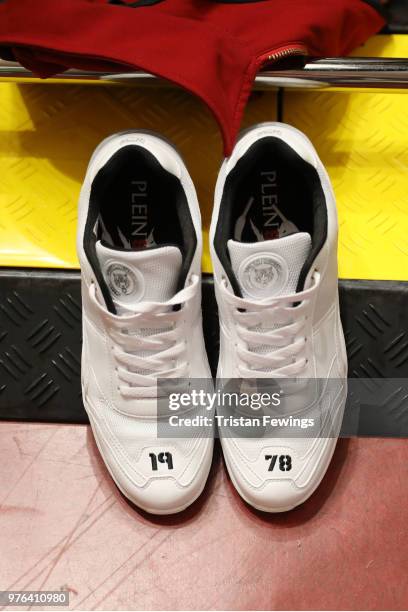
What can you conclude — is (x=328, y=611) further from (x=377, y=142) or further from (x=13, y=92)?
(x=13, y=92)

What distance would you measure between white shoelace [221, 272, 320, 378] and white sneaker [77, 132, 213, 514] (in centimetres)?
6

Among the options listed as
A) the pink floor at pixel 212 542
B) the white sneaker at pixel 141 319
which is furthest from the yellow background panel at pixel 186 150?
the pink floor at pixel 212 542

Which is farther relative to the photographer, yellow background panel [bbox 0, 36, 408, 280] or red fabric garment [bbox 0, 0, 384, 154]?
yellow background panel [bbox 0, 36, 408, 280]

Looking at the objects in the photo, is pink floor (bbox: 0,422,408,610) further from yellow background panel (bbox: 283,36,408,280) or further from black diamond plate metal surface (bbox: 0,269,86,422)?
yellow background panel (bbox: 283,36,408,280)

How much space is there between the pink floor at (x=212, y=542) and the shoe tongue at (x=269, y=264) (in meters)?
0.23

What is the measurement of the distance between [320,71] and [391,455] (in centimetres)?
50

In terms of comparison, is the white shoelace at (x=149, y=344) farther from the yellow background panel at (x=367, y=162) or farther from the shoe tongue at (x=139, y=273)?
the yellow background panel at (x=367, y=162)

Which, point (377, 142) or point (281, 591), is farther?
point (377, 142)

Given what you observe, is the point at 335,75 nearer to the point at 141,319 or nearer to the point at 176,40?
the point at 176,40

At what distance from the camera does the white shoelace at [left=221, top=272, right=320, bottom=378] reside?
72 cm

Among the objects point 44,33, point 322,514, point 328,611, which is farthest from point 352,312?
point 44,33

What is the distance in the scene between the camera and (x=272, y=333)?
730mm

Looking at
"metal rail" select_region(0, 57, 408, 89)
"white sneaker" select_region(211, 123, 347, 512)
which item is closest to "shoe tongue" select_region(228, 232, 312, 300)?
"white sneaker" select_region(211, 123, 347, 512)

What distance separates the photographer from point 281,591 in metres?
0.72
